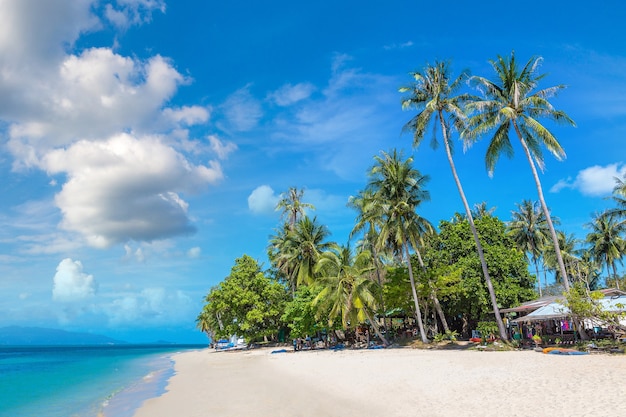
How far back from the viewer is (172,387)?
21141mm

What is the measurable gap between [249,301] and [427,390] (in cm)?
3209

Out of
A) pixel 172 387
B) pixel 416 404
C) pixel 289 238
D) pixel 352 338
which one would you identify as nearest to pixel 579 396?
pixel 416 404

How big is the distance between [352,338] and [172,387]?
1948 centimetres

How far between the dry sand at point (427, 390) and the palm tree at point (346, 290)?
27.3ft

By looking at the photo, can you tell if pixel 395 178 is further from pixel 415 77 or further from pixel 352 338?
pixel 352 338

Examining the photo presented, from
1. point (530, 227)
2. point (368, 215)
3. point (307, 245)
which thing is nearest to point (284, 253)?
point (307, 245)

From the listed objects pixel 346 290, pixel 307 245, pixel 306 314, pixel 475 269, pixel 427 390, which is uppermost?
pixel 307 245

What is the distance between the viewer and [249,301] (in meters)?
42.7

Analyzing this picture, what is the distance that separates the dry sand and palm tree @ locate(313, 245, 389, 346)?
8306 mm

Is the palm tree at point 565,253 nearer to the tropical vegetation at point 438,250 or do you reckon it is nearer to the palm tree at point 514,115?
the tropical vegetation at point 438,250

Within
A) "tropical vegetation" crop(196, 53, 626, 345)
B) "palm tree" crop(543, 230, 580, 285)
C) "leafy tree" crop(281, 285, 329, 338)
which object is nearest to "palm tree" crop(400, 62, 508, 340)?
"tropical vegetation" crop(196, 53, 626, 345)

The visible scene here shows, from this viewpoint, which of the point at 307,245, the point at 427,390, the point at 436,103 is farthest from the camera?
the point at 307,245

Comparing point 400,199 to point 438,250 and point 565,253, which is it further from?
point 565,253

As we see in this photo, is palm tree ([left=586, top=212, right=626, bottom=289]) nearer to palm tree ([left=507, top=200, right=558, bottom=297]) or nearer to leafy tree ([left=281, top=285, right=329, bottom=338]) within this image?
palm tree ([left=507, top=200, right=558, bottom=297])
